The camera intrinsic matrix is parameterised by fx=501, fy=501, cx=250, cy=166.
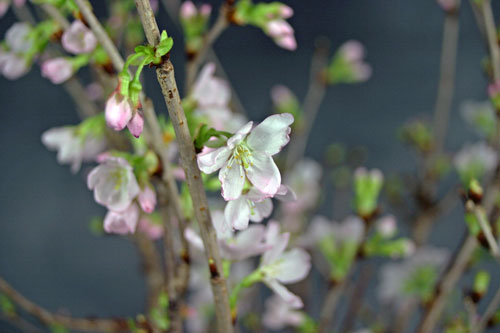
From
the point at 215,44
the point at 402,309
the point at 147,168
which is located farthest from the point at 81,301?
the point at 147,168

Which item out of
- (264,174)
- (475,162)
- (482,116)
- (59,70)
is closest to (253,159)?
(264,174)

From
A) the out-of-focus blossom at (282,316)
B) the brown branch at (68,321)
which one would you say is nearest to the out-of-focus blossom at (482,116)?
the out-of-focus blossom at (282,316)

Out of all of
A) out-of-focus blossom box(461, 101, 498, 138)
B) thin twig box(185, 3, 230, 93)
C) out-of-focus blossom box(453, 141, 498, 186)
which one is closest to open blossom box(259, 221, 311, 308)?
thin twig box(185, 3, 230, 93)

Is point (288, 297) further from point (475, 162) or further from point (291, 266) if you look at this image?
point (475, 162)

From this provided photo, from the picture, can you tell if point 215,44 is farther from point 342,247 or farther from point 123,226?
point 123,226

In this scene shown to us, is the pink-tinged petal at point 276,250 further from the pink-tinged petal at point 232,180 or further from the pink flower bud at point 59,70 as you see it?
the pink flower bud at point 59,70

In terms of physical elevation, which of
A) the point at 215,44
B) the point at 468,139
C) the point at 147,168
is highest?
the point at 147,168
